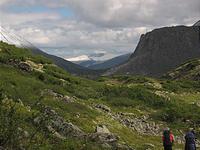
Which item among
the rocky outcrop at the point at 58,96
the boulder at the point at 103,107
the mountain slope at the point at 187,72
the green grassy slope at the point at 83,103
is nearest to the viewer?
the green grassy slope at the point at 83,103

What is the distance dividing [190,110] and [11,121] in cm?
3712

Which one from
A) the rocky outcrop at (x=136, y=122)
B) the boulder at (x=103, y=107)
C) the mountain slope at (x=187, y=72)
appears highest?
the mountain slope at (x=187, y=72)

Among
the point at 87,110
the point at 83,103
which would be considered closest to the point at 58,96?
the point at 83,103

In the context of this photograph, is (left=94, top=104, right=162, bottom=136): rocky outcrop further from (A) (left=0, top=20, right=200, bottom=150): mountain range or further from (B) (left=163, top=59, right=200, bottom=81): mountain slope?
(B) (left=163, top=59, right=200, bottom=81): mountain slope

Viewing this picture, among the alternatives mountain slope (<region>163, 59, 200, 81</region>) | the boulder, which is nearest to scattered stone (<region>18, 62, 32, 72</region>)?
the boulder

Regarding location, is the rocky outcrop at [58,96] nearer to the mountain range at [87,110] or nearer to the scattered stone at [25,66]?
the mountain range at [87,110]

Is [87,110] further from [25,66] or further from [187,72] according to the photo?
[187,72]

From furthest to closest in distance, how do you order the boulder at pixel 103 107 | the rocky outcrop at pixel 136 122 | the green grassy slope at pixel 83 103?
the boulder at pixel 103 107, the rocky outcrop at pixel 136 122, the green grassy slope at pixel 83 103

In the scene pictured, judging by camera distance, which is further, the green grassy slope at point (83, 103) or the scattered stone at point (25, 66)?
the scattered stone at point (25, 66)

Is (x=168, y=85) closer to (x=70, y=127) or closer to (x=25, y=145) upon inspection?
(x=70, y=127)

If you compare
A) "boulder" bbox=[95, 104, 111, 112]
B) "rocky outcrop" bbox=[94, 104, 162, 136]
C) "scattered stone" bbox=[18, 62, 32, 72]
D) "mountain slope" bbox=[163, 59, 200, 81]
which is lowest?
"rocky outcrop" bbox=[94, 104, 162, 136]

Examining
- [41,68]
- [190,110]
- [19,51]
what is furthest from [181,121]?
[19,51]

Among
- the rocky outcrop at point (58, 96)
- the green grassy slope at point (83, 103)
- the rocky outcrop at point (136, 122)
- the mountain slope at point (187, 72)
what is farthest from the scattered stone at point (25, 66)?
the mountain slope at point (187, 72)

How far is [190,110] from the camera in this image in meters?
48.9
